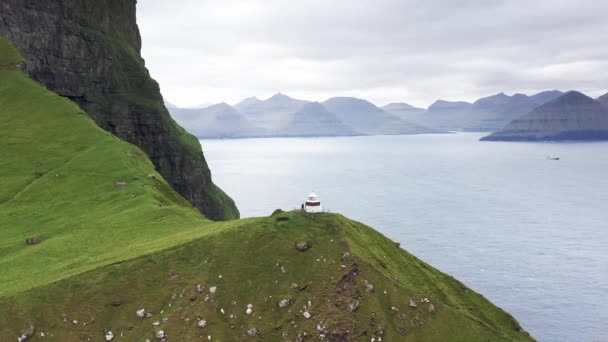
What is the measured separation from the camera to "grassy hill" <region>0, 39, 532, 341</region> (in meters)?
40.3

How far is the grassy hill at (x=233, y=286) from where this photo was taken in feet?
132

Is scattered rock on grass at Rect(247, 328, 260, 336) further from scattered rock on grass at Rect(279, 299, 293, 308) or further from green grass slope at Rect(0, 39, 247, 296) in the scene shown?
green grass slope at Rect(0, 39, 247, 296)

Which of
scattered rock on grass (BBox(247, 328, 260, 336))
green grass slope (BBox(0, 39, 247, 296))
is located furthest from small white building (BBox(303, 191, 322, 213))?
scattered rock on grass (BBox(247, 328, 260, 336))

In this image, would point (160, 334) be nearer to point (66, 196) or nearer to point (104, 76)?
point (66, 196)

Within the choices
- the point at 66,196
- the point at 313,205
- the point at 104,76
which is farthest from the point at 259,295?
the point at 104,76

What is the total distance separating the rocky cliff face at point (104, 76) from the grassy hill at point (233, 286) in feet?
288

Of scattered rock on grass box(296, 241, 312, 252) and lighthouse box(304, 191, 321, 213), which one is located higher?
lighthouse box(304, 191, 321, 213)

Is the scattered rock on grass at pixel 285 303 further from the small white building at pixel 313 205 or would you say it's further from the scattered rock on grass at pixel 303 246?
the small white building at pixel 313 205

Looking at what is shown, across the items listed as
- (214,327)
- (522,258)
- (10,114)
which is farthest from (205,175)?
(214,327)

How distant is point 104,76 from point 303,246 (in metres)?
126

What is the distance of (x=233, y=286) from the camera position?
Answer: 4428 centimetres

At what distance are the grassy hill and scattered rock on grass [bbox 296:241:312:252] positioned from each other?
43cm

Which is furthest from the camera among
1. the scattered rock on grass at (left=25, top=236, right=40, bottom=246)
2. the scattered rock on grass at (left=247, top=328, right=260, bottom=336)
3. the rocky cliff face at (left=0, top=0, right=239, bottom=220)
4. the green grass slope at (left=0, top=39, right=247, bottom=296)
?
the rocky cliff face at (left=0, top=0, right=239, bottom=220)

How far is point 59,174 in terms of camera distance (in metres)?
90.9
